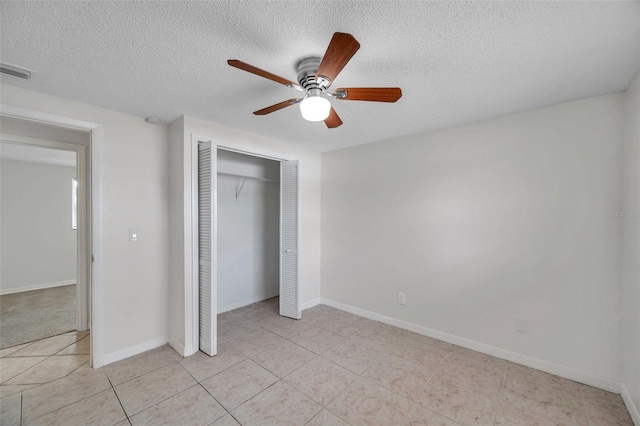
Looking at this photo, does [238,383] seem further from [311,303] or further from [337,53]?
[337,53]

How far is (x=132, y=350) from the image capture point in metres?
2.58

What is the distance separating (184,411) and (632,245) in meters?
3.39

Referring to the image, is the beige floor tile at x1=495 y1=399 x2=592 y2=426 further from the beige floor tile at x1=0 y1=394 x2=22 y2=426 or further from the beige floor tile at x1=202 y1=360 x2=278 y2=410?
the beige floor tile at x1=0 y1=394 x2=22 y2=426

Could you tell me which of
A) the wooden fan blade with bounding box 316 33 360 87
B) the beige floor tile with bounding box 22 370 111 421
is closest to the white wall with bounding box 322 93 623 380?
the wooden fan blade with bounding box 316 33 360 87

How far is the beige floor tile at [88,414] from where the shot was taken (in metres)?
1.76

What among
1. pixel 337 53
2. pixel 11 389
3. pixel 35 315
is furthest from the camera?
pixel 35 315

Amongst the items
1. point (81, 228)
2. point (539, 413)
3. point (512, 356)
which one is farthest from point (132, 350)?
point (512, 356)

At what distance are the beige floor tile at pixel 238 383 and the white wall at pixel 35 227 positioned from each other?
4914 mm

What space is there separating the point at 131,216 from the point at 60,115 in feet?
3.24

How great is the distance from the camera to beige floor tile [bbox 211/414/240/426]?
175cm

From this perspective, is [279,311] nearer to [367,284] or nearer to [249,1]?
[367,284]

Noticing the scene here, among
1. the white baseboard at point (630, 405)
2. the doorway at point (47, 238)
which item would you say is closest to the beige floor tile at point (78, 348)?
the doorway at point (47, 238)

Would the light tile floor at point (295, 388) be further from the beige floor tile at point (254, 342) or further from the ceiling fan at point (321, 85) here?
the ceiling fan at point (321, 85)

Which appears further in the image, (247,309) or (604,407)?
(247,309)
